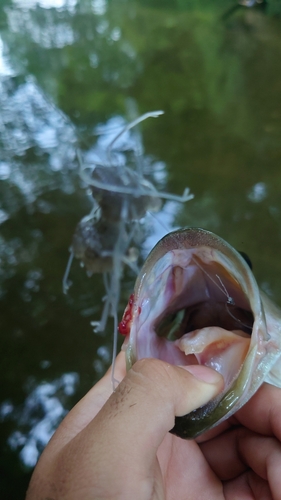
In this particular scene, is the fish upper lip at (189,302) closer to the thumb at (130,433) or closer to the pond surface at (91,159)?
the thumb at (130,433)

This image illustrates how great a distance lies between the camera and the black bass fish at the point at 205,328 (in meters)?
0.62

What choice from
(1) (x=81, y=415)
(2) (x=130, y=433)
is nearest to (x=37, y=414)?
(1) (x=81, y=415)

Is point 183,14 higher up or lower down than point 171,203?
higher up

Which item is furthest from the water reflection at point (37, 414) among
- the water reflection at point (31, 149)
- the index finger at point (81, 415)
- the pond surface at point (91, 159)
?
the water reflection at point (31, 149)

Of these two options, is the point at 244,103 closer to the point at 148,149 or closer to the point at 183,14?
the point at 148,149

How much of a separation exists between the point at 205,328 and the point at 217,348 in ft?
0.15

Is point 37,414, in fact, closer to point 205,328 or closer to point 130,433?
point 205,328

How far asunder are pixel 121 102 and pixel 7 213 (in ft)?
5.13

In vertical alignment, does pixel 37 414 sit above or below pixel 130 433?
below

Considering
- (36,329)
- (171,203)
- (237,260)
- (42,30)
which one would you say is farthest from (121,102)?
(237,260)

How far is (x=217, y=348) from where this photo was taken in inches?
27.6

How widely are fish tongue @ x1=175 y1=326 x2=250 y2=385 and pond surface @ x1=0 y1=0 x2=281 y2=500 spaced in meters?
0.58

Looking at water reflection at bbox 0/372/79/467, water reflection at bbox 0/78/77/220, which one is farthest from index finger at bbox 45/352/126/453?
water reflection at bbox 0/78/77/220

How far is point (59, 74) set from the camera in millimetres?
3736
